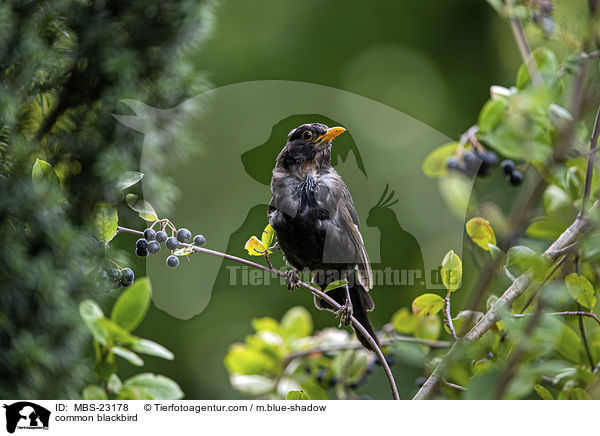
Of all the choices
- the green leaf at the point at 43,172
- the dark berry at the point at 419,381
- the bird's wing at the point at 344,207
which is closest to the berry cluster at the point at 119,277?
the green leaf at the point at 43,172

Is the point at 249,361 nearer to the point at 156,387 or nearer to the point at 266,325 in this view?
the point at 266,325

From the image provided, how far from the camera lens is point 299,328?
0.61 metres

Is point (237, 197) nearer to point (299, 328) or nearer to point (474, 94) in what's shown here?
point (299, 328)

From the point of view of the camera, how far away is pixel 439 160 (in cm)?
46

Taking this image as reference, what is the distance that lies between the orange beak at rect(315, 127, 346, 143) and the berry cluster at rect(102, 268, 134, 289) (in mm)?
238

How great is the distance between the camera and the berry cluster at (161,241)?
0.49m

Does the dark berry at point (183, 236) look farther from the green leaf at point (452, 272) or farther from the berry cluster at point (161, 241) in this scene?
the green leaf at point (452, 272)

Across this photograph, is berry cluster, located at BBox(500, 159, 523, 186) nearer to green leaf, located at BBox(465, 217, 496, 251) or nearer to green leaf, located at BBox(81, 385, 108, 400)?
green leaf, located at BBox(465, 217, 496, 251)

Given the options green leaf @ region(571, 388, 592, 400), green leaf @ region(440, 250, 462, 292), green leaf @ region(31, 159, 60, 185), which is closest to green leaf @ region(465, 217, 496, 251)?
green leaf @ region(440, 250, 462, 292)

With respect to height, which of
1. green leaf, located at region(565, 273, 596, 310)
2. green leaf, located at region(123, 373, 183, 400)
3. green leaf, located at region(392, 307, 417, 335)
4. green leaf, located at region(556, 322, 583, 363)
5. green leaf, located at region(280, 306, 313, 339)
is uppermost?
green leaf, located at region(565, 273, 596, 310)
